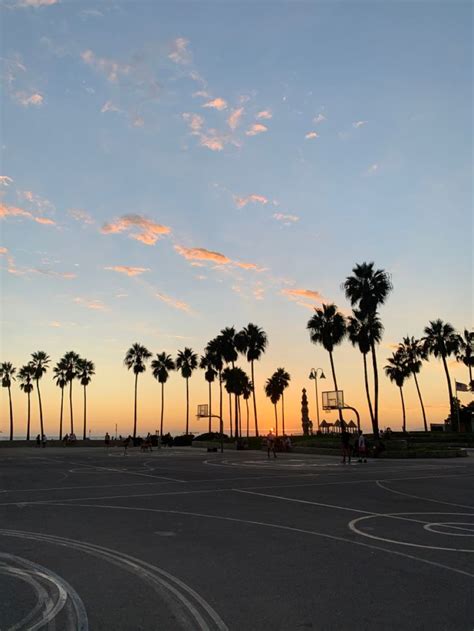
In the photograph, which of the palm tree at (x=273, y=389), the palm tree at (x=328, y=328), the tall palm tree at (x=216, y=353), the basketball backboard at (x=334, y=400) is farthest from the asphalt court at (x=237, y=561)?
the palm tree at (x=273, y=389)

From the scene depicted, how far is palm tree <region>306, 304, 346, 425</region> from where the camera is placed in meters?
57.0

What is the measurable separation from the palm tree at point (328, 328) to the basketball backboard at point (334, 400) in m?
11.0

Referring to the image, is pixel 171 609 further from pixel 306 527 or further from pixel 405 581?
pixel 306 527

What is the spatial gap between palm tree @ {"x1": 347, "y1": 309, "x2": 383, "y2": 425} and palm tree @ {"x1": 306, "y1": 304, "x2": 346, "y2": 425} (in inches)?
196

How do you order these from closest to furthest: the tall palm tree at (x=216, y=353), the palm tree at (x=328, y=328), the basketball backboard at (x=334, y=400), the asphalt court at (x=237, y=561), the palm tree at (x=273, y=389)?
1. the asphalt court at (x=237, y=561)
2. the basketball backboard at (x=334, y=400)
3. the palm tree at (x=328, y=328)
4. the tall palm tree at (x=216, y=353)
5. the palm tree at (x=273, y=389)

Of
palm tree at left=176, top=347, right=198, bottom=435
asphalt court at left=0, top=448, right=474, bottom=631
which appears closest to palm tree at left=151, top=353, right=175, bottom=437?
palm tree at left=176, top=347, right=198, bottom=435

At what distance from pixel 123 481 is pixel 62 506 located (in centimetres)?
720

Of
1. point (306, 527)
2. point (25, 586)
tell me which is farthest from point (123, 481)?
point (25, 586)

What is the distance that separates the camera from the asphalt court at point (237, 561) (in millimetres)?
5688

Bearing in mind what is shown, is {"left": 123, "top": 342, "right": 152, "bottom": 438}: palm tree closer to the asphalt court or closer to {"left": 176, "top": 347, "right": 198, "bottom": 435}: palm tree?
{"left": 176, "top": 347, "right": 198, "bottom": 435}: palm tree

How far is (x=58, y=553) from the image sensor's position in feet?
27.6

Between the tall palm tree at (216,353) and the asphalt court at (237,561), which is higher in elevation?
the tall palm tree at (216,353)

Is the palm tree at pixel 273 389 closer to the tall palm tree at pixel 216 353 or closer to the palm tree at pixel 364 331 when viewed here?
the tall palm tree at pixel 216 353

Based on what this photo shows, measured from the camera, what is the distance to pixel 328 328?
57250 millimetres
